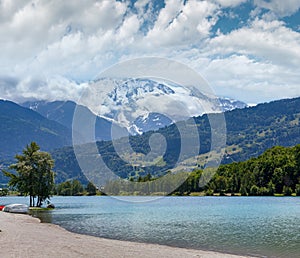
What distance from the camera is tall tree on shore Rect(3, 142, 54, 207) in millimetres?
88312

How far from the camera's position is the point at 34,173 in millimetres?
88375

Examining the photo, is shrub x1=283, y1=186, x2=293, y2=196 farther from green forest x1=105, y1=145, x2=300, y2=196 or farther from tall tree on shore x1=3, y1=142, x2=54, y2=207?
tall tree on shore x1=3, y1=142, x2=54, y2=207

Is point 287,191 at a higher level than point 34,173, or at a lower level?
lower

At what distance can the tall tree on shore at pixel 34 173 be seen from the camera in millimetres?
88312

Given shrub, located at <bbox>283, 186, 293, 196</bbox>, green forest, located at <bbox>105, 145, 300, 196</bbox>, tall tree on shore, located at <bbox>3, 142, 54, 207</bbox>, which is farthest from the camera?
green forest, located at <bbox>105, 145, 300, 196</bbox>

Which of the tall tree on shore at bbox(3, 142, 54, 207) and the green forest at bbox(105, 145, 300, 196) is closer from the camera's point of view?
the tall tree on shore at bbox(3, 142, 54, 207)

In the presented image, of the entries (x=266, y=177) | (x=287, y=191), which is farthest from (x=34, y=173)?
(x=266, y=177)

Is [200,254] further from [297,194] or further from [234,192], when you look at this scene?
[234,192]

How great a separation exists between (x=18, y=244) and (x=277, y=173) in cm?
15169

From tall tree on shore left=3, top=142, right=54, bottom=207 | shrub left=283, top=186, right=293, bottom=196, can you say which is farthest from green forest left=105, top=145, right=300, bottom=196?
tall tree on shore left=3, top=142, right=54, bottom=207

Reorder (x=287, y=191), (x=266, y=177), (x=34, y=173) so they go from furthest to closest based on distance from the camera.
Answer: (x=266, y=177) < (x=287, y=191) < (x=34, y=173)

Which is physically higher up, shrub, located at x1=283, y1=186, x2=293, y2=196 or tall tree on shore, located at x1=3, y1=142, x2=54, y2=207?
tall tree on shore, located at x1=3, y1=142, x2=54, y2=207

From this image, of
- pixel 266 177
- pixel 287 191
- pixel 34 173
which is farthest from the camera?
pixel 266 177

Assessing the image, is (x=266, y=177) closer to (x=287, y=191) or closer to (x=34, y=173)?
(x=287, y=191)
